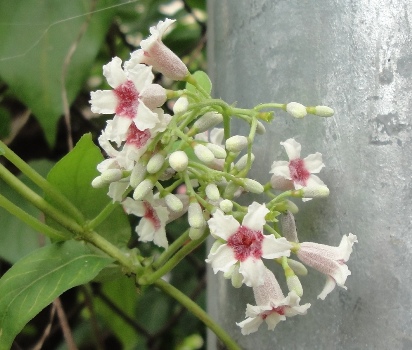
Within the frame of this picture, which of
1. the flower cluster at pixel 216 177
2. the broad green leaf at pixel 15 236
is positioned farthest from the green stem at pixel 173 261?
the broad green leaf at pixel 15 236

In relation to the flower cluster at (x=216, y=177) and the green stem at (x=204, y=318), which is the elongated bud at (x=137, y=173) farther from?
the green stem at (x=204, y=318)

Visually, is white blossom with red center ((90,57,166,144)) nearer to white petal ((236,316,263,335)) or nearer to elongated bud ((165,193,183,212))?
elongated bud ((165,193,183,212))

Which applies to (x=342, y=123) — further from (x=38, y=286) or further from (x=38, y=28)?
(x=38, y=28)

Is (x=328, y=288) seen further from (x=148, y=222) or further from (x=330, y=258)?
(x=148, y=222)

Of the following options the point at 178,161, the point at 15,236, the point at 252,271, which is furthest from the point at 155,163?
the point at 15,236

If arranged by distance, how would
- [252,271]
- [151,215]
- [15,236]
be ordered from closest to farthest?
[252,271] → [151,215] → [15,236]

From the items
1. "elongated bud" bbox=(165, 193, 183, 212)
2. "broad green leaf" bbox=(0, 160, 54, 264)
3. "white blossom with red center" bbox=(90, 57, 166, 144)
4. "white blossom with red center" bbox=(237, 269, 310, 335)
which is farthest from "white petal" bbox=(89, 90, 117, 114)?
"broad green leaf" bbox=(0, 160, 54, 264)

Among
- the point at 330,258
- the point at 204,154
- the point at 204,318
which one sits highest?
the point at 204,154
